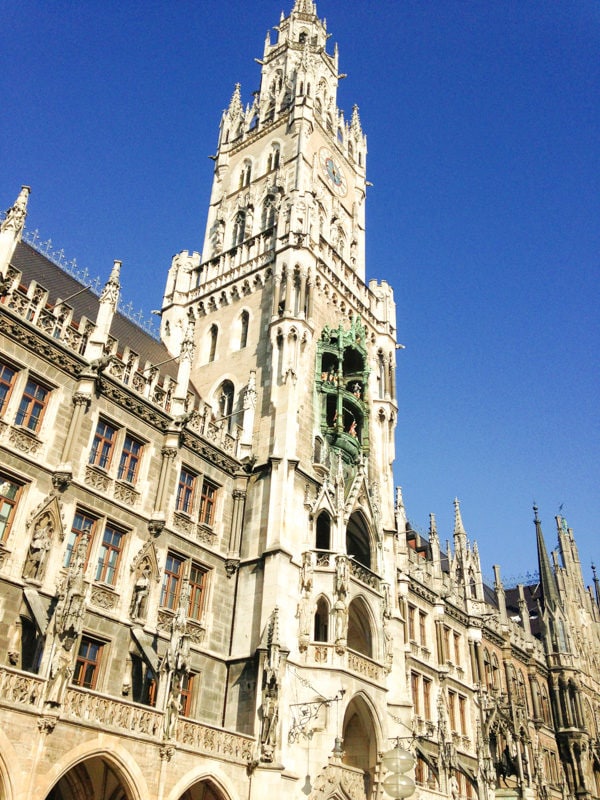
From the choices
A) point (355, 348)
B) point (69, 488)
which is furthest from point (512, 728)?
point (69, 488)

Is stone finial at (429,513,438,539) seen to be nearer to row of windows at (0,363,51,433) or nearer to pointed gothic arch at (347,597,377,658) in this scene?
pointed gothic arch at (347,597,377,658)

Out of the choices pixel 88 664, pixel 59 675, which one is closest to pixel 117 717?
pixel 59 675

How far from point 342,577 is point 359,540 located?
489cm

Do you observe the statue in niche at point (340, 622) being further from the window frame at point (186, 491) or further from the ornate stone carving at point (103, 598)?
the ornate stone carving at point (103, 598)

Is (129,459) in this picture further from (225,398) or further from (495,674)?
(495,674)

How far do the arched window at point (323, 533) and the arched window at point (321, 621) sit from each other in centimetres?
261

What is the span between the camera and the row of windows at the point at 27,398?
70.1ft

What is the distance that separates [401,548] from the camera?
3484 cm

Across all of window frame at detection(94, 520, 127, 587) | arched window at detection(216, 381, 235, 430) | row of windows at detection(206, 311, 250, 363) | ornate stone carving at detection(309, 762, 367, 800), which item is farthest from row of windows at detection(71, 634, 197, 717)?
row of windows at detection(206, 311, 250, 363)

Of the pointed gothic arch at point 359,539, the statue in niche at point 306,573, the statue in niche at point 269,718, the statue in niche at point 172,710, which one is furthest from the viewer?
the pointed gothic arch at point 359,539

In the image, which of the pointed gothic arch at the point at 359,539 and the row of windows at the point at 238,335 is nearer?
the pointed gothic arch at the point at 359,539

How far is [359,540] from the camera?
32.0 m

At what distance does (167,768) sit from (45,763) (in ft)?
12.9

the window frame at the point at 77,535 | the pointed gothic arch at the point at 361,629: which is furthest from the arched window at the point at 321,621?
the window frame at the point at 77,535
